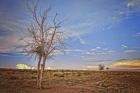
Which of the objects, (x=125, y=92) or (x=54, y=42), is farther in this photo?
(x=54, y=42)

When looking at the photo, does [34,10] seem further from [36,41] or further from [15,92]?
[15,92]

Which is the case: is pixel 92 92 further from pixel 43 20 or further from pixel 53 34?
pixel 43 20

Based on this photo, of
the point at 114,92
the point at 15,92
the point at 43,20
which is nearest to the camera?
the point at 15,92

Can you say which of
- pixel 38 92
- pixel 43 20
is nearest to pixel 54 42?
pixel 43 20

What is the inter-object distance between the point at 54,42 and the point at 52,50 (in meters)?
0.71

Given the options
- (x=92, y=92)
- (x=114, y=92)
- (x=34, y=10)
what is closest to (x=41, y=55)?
(x=34, y=10)

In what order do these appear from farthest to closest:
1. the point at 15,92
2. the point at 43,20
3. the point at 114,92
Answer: the point at 43,20, the point at 114,92, the point at 15,92

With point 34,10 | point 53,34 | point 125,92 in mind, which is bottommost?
point 125,92

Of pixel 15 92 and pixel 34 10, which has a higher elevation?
pixel 34 10

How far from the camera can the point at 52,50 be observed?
73.7ft

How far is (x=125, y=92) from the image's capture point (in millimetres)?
20703

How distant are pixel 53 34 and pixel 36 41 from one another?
1563 mm

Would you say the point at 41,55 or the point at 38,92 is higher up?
the point at 41,55

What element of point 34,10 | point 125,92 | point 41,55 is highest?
point 34,10
